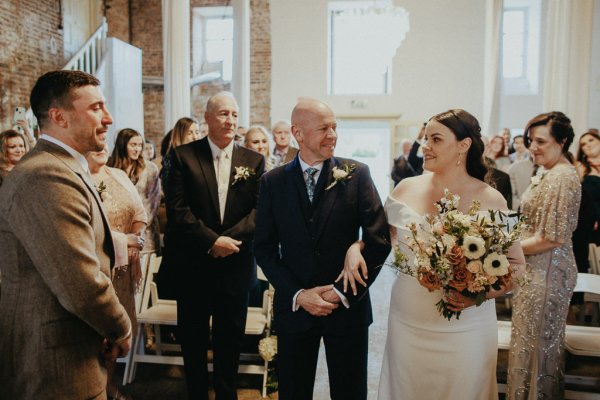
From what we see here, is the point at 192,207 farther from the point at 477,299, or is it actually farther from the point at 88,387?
the point at 477,299

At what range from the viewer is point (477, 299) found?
7.26 ft

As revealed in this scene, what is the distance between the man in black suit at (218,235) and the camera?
3434mm

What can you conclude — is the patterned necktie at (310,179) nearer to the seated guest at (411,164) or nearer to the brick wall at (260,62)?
the seated guest at (411,164)

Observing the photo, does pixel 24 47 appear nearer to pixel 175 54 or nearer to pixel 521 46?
pixel 175 54

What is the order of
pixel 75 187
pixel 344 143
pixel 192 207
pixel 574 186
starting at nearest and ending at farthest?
pixel 75 187, pixel 574 186, pixel 192 207, pixel 344 143

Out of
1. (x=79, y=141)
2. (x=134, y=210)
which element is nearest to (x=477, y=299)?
(x=79, y=141)

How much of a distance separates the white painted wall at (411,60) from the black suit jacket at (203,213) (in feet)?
37.9

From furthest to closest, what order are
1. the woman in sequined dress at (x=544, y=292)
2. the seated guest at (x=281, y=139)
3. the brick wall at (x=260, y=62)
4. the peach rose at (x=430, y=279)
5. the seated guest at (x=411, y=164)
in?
the brick wall at (x=260, y=62) < the seated guest at (x=411, y=164) < the seated guest at (x=281, y=139) < the woman in sequined dress at (x=544, y=292) < the peach rose at (x=430, y=279)

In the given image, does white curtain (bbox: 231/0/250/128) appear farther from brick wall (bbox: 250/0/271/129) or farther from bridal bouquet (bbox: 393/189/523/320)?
bridal bouquet (bbox: 393/189/523/320)

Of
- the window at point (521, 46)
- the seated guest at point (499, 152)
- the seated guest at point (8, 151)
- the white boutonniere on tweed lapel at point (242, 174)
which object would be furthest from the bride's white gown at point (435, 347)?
the window at point (521, 46)

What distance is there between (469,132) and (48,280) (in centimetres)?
193

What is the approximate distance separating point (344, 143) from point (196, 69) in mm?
5040

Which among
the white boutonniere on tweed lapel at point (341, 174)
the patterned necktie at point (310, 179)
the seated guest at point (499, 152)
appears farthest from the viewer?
the seated guest at point (499, 152)

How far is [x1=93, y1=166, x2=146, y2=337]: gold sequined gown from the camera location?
11.4ft
